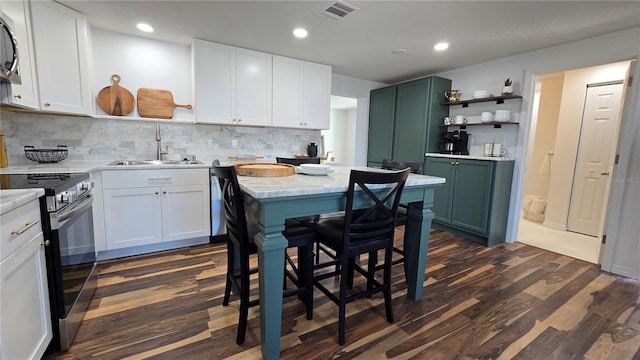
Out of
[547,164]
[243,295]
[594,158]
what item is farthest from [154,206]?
[547,164]

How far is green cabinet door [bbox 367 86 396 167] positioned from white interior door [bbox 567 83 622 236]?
8.42ft

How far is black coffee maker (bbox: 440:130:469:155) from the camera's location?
12.4ft

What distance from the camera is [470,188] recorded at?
3.39 metres

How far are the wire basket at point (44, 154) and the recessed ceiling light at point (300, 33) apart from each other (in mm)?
2562

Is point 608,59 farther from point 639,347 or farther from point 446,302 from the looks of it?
point 446,302

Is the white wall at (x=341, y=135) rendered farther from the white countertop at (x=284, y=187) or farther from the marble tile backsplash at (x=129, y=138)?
the white countertop at (x=284, y=187)

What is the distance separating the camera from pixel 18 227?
1.16 m

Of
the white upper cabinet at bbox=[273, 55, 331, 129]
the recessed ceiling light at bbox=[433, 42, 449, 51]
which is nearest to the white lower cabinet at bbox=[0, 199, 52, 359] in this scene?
the white upper cabinet at bbox=[273, 55, 331, 129]

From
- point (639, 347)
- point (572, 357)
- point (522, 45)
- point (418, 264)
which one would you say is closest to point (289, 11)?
point (418, 264)

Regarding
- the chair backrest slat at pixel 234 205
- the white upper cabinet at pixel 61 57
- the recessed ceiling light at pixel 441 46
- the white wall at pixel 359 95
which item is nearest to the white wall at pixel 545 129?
the recessed ceiling light at pixel 441 46

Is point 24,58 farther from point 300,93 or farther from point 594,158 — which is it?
point 594,158

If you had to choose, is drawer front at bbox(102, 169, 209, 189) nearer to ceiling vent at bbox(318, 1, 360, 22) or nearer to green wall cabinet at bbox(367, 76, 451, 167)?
ceiling vent at bbox(318, 1, 360, 22)

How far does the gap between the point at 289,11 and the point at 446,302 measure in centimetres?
271

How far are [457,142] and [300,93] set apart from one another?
2.30 m
